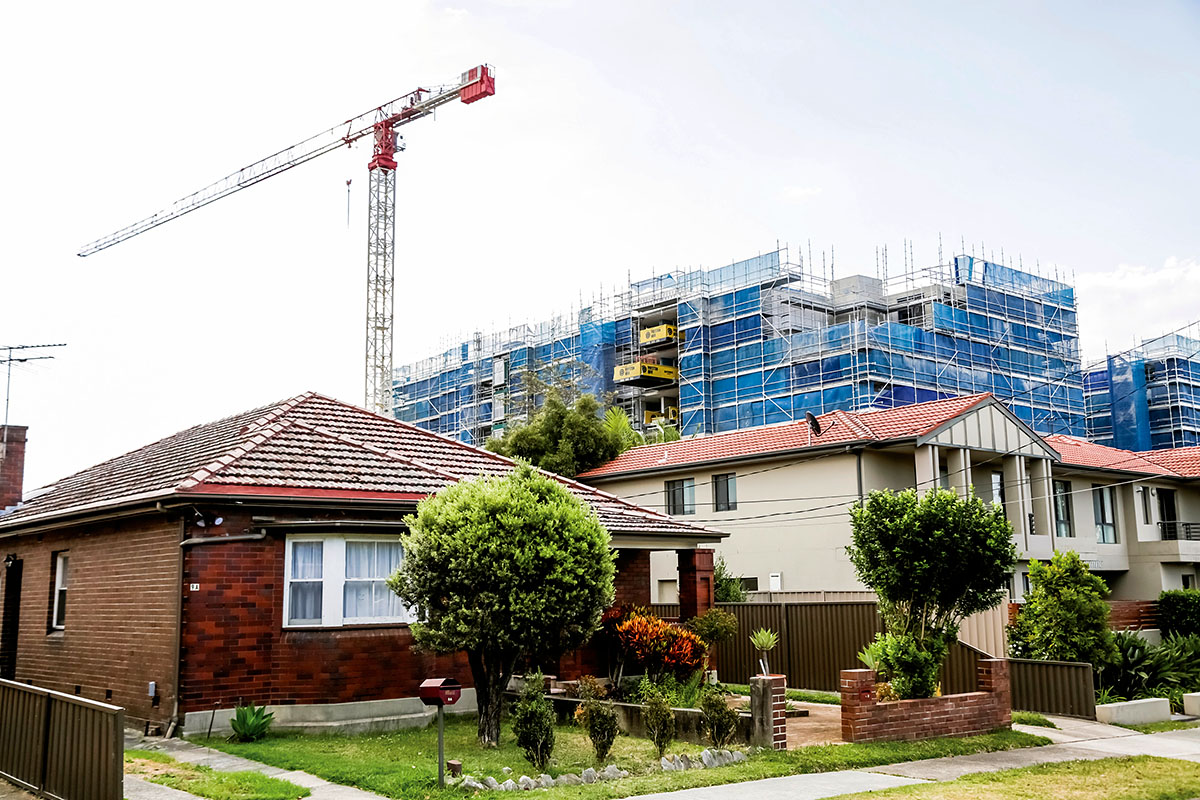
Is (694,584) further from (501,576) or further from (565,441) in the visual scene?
(565,441)

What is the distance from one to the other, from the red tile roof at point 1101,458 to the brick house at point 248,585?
80.2 ft

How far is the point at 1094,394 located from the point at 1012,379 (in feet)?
37.5

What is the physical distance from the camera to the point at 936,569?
15.3m

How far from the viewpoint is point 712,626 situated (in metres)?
18.8

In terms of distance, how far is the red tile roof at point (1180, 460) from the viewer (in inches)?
1581

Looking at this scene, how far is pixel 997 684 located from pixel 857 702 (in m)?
2.83

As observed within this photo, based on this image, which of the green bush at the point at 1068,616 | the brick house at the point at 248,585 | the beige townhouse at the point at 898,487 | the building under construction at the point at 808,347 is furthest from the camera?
the building under construction at the point at 808,347

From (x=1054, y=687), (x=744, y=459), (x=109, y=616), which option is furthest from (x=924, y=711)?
(x=744, y=459)

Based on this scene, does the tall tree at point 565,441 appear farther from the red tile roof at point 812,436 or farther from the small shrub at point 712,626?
the small shrub at point 712,626

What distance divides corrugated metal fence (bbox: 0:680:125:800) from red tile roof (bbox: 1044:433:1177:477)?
32.7 metres

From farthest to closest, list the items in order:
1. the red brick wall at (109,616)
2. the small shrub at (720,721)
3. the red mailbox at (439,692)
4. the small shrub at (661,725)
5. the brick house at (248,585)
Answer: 1. the red brick wall at (109,616)
2. the brick house at (248,585)
3. the small shrub at (720,721)
4. the small shrub at (661,725)
5. the red mailbox at (439,692)

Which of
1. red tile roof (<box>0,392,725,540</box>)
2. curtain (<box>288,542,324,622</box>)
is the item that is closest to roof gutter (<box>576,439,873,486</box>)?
red tile roof (<box>0,392,725,540</box>)

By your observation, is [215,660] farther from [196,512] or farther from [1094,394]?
[1094,394]

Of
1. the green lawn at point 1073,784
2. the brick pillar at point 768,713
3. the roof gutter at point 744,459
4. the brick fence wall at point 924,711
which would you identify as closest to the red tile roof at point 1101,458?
the roof gutter at point 744,459
